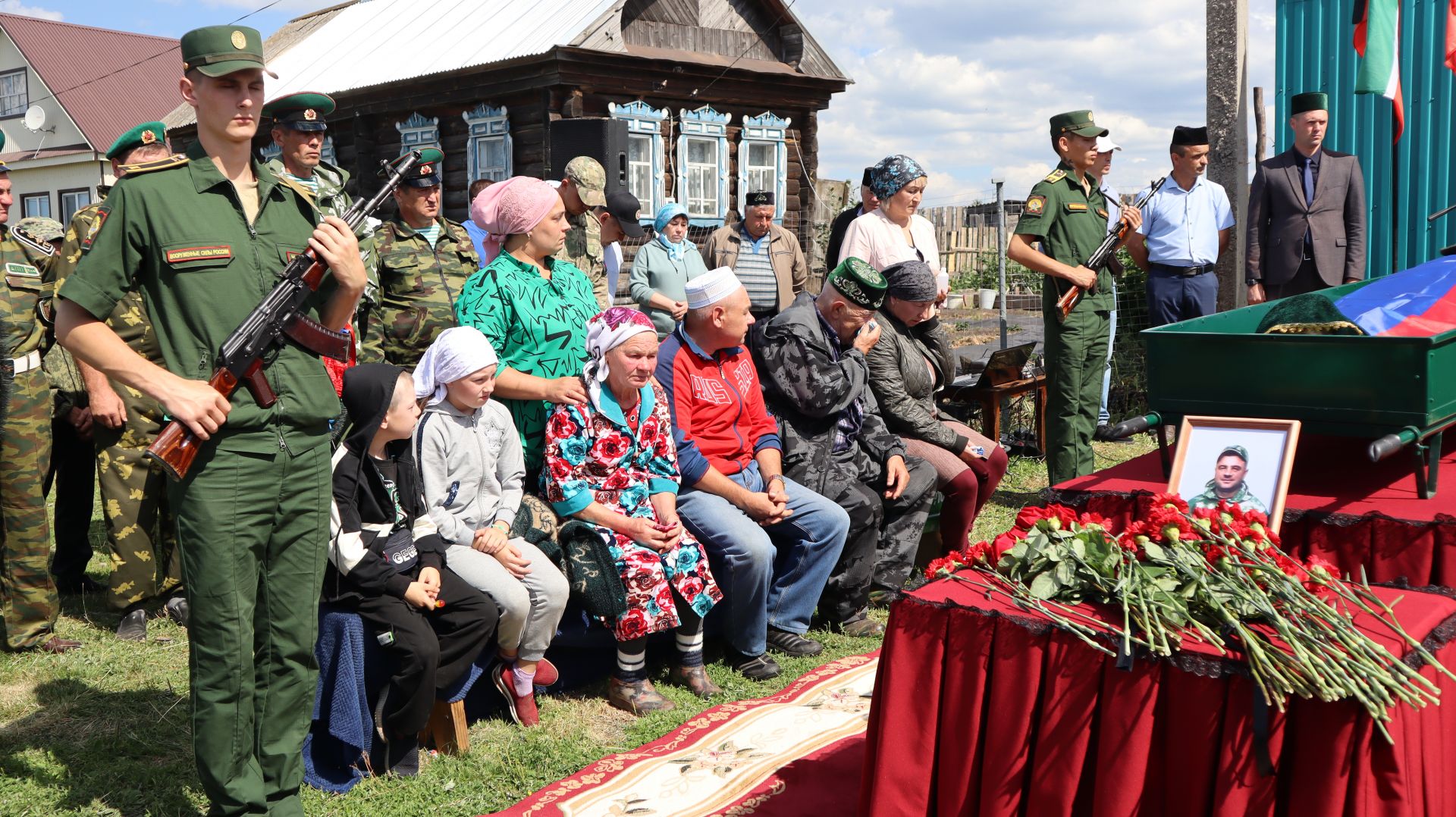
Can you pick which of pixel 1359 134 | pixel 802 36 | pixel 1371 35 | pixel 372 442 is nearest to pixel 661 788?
pixel 372 442

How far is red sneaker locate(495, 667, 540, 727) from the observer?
4.11 m

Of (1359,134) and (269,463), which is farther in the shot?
(1359,134)

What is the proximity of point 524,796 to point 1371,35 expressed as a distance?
270 inches

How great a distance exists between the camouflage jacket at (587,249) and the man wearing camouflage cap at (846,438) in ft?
6.16

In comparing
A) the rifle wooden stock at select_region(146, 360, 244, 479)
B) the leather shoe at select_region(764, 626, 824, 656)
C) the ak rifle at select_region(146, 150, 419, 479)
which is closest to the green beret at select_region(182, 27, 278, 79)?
the ak rifle at select_region(146, 150, 419, 479)

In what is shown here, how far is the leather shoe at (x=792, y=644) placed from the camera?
485 centimetres

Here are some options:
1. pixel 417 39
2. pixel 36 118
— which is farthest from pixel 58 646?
pixel 36 118

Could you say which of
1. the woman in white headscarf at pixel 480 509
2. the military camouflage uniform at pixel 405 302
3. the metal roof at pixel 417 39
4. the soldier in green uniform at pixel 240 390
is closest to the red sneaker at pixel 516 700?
the woman in white headscarf at pixel 480 509

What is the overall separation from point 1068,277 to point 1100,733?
13.8 feet

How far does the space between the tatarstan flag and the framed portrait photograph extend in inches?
192

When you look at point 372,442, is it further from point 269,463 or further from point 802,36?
point 802,36

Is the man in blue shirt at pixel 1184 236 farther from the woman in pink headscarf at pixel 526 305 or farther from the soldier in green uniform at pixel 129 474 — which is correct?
the soldier in green uniform at pixel 129 474

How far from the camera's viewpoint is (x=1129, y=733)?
2.57 m

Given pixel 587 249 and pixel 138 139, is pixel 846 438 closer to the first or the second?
pixel 587 249
